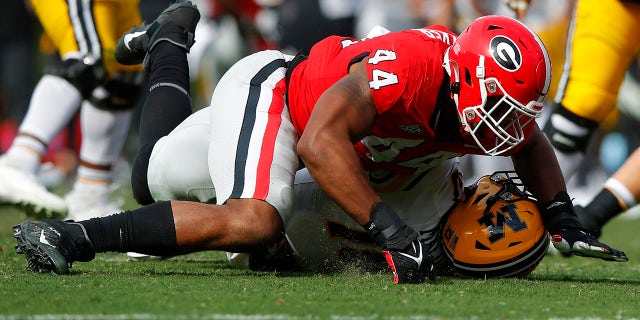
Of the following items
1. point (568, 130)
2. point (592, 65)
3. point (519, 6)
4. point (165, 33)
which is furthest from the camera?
point (519, 6)

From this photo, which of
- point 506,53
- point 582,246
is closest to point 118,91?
point 506,53

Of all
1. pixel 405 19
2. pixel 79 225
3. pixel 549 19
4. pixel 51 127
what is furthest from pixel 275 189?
pixel 405 19

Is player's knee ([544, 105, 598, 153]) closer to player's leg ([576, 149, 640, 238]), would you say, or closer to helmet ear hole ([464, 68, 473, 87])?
player's leg ([576, 149, 640, 238])

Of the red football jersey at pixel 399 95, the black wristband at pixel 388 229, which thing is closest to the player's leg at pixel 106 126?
the red football jersey at pixel 399 95

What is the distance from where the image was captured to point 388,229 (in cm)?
364

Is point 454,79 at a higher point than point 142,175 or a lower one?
higher

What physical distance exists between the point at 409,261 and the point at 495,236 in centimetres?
52

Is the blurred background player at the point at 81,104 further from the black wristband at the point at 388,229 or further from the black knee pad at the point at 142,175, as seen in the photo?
the black wristband at the point at 388,229

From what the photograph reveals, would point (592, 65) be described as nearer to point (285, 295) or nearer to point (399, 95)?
point (399, 95)

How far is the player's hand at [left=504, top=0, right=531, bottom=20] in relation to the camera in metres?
5.87

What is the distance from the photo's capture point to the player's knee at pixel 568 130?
5508mm

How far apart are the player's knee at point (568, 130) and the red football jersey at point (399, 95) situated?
1.52m

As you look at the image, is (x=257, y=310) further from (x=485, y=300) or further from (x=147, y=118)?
(x=147, y=118)

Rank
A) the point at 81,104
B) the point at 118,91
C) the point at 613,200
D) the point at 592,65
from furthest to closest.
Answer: the point at 81,104 → the point at 118,91 → the point at 592,65 → the point at 613,200
